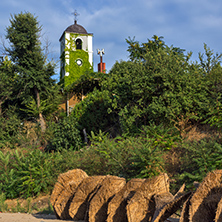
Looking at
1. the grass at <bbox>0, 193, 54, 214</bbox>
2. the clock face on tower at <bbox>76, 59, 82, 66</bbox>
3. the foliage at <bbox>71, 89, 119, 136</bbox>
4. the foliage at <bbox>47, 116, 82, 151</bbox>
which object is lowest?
the grass at <bbox>0, 193, 54, 214</bbox>

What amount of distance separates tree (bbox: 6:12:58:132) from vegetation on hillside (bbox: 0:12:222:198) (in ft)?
0.30

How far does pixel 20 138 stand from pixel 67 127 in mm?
3497

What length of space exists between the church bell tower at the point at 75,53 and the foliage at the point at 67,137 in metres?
11.1

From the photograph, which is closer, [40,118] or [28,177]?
[28,177]

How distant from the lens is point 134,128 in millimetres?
10922

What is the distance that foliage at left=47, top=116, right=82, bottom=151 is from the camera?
14.2 meters

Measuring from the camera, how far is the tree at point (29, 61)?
1805cm

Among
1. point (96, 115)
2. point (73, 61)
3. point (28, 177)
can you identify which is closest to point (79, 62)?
point (73, 61)

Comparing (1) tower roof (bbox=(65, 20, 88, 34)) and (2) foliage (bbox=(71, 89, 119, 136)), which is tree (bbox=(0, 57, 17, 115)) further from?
(1) tower roof (bbox=(65, 20, 88, 34))

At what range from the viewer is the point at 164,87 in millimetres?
10695

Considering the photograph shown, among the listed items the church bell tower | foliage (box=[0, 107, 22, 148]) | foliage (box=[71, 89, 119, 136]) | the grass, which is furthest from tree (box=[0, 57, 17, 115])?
the grass

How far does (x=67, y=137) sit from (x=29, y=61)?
6737 millimetres

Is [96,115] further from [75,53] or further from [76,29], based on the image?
[76,29]

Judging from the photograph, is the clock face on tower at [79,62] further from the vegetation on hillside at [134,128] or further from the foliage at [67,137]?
the foliage at [67,137]
